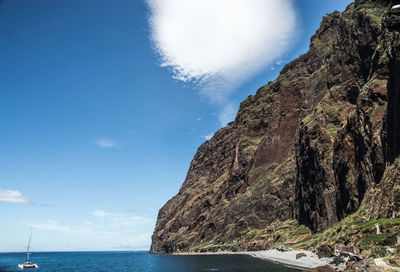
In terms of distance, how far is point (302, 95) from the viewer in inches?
→ 5069

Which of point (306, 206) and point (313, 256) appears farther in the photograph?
point (306, 206)

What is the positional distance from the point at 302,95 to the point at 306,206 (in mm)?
62609

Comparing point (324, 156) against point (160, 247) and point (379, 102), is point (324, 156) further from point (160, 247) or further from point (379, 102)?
point (160, 247)

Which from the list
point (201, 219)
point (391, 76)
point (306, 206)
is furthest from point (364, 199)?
point (201, 219)

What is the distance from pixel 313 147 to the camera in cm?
7681

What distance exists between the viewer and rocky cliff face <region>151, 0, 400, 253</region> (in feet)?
163

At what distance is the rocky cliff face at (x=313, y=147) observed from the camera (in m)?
49.8

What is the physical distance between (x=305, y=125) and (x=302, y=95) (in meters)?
49.5

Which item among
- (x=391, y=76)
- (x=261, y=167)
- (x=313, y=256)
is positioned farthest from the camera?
(x=261, y=167)

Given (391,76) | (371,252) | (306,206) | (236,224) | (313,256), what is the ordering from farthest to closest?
(236,224), (306,206), (313,256), (391,76), (371,252)

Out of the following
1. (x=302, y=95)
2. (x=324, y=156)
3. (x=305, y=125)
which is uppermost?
(x=302, y=95)

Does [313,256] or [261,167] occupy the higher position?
[261,167]

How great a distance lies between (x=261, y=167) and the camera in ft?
409

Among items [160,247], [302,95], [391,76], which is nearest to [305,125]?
[391,76]
